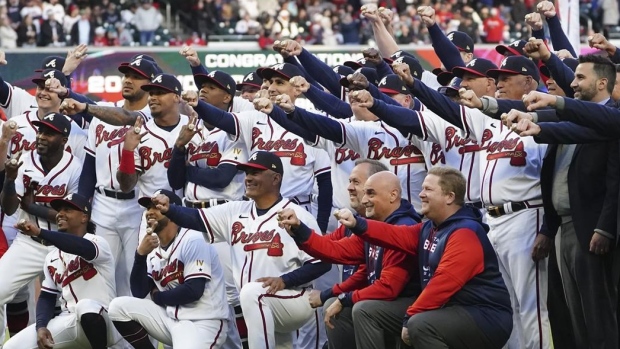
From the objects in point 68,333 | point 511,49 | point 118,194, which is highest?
point 511,49

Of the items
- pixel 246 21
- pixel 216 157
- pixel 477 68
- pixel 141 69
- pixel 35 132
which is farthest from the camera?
pixel 246 21

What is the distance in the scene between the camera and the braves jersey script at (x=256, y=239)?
25.1 feet

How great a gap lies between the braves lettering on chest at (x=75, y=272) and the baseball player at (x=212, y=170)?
801 mm

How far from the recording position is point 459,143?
7672 millimetres

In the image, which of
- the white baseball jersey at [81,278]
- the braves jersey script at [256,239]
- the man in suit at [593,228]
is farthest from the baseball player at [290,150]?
the man in suit at [593,228]

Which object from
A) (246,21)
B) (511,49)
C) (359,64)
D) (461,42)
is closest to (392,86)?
(511,49)

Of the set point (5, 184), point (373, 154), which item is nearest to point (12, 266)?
point (5, 184)

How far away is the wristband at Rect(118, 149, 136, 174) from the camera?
8227 mm

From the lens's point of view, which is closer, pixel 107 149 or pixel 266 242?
pixel 266 242

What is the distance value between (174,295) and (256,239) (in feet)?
2.04

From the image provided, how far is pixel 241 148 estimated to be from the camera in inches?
333

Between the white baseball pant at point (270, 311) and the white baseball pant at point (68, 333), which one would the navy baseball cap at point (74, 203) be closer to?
the white baseball pant at point (68, 333)

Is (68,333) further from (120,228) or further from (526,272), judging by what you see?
(526,272)

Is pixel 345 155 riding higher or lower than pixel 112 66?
higher
